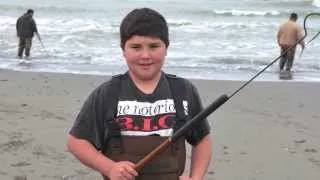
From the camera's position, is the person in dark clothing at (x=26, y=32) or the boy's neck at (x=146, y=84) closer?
the boy's neck at (x=146, y=84)

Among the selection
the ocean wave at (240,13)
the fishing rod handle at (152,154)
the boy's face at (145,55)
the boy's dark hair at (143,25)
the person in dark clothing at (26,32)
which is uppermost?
the boy's dark hair at (143,25)

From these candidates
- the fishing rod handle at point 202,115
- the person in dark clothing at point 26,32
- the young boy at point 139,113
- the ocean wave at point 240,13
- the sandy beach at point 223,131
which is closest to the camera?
the fishing rod handle at point 202,115

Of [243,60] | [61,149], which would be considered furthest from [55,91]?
[243,60]

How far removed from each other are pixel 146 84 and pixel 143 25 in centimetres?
23

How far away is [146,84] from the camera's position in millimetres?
2477

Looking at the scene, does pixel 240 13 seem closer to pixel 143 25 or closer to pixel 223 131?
pixel 223 131

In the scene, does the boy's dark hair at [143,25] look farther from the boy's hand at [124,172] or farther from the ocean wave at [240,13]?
the ocean wave at [240,13]

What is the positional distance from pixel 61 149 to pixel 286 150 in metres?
2.35

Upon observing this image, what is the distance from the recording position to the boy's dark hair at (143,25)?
2402 millimetres

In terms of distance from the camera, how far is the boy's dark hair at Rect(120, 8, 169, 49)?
7.88 feet

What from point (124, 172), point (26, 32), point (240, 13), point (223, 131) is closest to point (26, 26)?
point (26, 32)

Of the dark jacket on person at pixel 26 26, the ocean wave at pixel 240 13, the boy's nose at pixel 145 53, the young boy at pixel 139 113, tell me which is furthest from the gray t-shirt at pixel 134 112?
the ocean wave at pixel 240 13

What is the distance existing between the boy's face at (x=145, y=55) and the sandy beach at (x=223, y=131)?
3341 millimetres

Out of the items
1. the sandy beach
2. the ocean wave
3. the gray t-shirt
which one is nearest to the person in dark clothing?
the sandy beach
